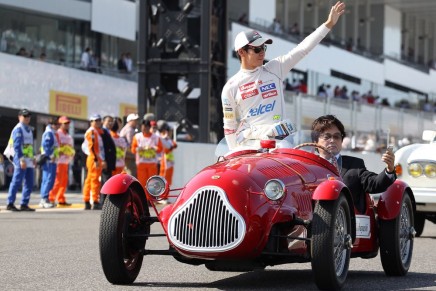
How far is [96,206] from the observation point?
63.5 ft

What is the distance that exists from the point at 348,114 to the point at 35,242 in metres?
17.4

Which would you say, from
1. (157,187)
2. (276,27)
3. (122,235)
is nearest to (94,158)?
(157,187)

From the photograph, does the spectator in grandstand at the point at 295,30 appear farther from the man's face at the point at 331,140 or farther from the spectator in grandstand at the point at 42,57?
the man's face at the point at 331,140

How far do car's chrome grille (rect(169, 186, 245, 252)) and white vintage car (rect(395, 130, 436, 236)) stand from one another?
22.8ft

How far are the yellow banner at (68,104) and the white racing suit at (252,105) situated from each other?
2306 centimetres

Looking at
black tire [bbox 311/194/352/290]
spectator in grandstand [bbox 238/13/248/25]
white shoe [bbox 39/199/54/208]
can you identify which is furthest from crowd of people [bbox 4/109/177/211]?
spectator in grandstand [bbox 238/13/248/25]

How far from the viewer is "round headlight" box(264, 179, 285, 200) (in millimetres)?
7250

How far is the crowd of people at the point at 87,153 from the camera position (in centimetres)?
1822

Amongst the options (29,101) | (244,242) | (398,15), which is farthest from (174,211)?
(398,15)

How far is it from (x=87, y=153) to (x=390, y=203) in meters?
11.2

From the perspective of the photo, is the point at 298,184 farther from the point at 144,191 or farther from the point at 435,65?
the point at 435,65

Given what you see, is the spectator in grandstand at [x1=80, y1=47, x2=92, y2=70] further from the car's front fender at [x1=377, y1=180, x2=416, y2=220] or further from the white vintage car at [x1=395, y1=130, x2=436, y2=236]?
the car's front fender at [x1=377, y1=180, x2=416, y2=220]

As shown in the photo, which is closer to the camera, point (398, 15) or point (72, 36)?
point (72, 36)

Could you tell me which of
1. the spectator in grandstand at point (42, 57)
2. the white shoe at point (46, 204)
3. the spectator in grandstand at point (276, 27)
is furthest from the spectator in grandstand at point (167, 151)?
the spectator in grandstand at point (276, 27)
